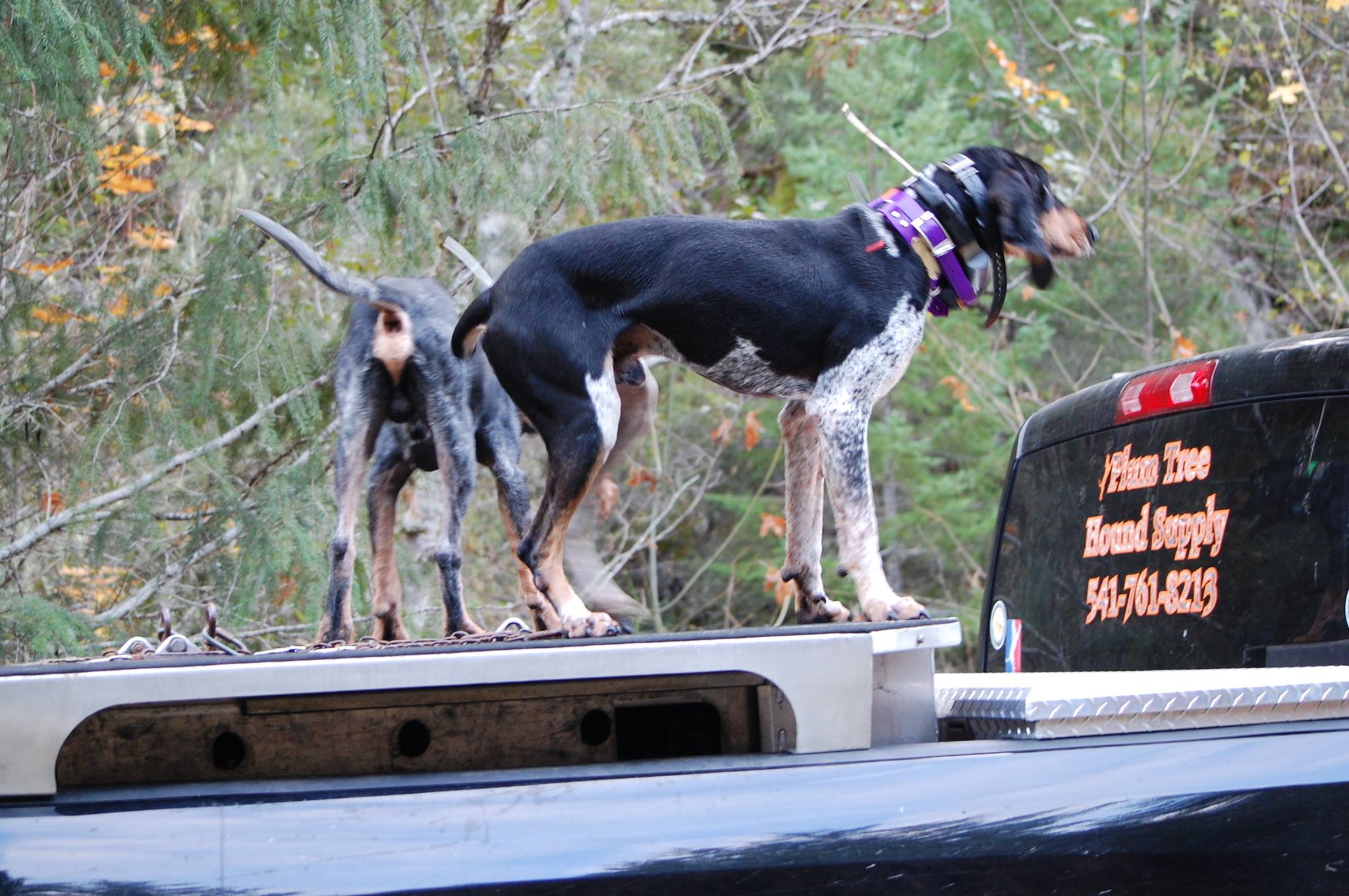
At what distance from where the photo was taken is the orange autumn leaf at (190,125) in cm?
793

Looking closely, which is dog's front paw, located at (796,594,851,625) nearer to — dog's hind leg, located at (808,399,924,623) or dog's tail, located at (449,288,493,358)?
dog's hind leg, located at (808,399,924,623)

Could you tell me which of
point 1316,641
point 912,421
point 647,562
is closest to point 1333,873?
point 1316,641

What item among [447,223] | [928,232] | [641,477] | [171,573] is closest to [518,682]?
[928,232]

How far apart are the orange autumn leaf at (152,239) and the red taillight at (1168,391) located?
564 centimetres

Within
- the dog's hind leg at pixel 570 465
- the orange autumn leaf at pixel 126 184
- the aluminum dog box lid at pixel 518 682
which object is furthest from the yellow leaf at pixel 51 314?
the aluminum dog box lid at pixel 518 682

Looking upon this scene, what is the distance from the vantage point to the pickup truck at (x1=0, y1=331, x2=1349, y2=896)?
222 cm

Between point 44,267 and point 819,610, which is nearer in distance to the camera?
point 819,610

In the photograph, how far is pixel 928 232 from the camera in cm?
388

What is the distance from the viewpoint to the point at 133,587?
7.91 metres

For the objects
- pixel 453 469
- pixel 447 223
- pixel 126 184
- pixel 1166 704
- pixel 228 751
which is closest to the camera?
pixel 1166 704

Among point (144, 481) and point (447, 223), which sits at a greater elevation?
point (447, 223)

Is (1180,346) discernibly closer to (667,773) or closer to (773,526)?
(773,526)

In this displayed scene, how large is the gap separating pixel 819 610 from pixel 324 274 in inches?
69.8

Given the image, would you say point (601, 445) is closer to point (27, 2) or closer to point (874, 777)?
point (874, 777)
